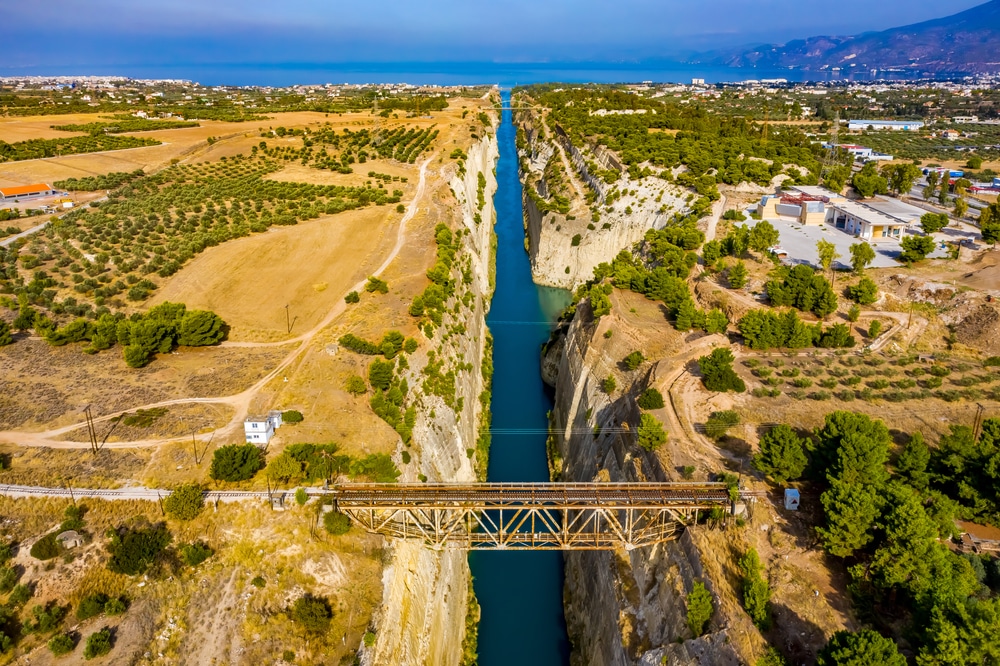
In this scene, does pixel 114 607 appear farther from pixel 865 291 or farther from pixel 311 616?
pixel 865 291

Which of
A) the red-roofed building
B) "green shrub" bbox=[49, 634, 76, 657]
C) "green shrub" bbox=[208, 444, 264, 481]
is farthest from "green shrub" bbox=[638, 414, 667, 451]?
the red-roofed building

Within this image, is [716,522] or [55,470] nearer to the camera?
[716,522]

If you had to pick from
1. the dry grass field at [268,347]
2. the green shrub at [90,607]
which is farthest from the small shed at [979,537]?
the green shrub at [90,607]

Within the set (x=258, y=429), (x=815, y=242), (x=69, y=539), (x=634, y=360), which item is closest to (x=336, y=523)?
(x=258, y=429)

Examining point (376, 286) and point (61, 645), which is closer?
point (61, 645)

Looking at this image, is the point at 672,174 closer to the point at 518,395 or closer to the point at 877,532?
the point at 518,395

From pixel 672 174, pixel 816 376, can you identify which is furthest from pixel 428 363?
pixel 672 174
